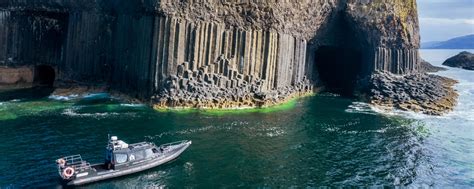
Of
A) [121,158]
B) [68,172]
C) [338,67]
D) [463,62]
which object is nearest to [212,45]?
[121,158]

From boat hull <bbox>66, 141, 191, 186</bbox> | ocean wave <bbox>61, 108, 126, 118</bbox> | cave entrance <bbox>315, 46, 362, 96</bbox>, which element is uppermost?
cave entrance <bbox>315, 46, 362, 96</bbox>

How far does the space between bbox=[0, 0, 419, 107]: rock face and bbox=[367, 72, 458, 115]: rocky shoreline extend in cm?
291

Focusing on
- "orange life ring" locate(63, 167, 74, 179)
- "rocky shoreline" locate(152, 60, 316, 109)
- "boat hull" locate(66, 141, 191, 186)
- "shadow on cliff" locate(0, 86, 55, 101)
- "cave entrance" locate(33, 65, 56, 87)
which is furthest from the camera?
"cave entrance" locate(33, 65, 56, 87)

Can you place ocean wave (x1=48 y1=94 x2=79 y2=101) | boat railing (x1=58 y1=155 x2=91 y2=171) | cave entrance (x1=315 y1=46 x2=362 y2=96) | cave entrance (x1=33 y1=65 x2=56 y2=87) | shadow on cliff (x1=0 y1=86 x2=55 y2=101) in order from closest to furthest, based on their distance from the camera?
1. boat railing (x1=58 y1=155 x2=91 y2=171)
2. ocean wave (x1=48 y1=94 x2=79 y2=101)
3. shadow on cliff (x1=0 y1=86 x2=55 y2=101)
4. cave entrance (x1=33 y1=65 x2=56 y2=87)
5. cave entrance (x1=315 y1=46 x2=362 y2=96)

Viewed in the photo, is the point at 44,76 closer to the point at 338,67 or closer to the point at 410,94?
the point at 338,67

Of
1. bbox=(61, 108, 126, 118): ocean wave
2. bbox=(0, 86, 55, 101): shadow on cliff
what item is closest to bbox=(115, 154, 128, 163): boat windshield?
bbox=(61, 108, 126, 118): ocean wave

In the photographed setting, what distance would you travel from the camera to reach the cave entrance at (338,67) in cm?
7944

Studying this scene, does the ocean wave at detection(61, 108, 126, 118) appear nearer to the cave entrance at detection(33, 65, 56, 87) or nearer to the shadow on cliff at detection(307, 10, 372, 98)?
the cave entrance at detection(33, 65, 56, 87)

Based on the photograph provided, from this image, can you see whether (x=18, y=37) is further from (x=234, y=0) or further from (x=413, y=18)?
(x=413, y=18)

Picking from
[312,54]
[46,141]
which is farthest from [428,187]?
[312,54]

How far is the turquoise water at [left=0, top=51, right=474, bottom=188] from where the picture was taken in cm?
3300

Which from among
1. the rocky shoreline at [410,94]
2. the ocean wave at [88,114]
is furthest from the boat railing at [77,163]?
the rocky shoreline at [410,94]

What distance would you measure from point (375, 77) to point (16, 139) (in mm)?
50791

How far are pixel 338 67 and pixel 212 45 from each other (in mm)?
32077
